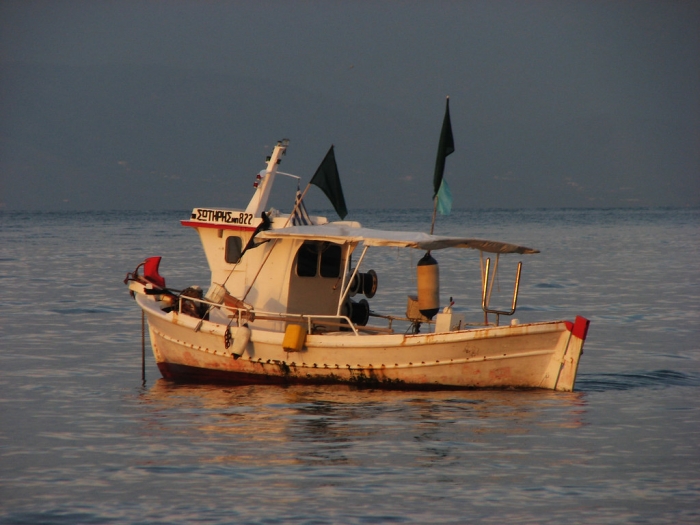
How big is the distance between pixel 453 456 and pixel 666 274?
31.0 m

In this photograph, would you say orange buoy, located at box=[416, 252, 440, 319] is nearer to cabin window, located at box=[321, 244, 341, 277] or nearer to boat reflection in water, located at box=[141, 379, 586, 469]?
boat reflection in water, located at box=[141, 379, 586, 469]

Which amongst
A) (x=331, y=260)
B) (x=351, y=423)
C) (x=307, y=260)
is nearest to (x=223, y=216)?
(x=307, y=260)

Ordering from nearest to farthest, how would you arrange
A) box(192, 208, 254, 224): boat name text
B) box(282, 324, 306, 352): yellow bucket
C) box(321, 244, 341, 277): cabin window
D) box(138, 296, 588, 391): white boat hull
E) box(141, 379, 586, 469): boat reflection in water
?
box(141, 379, 586, 469): boat reflection in water < box(138, 296, 588, 391): white boat hull < box(282, 324, 306, 352): yellow bucket < box(321, 244, 341, 277): cabin window < box(192, 208, 254, 224): boat name text

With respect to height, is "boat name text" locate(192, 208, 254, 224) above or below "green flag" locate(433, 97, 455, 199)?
below

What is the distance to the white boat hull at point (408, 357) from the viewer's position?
634 inches

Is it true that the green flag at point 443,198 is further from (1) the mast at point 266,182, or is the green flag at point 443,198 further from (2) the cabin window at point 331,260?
(1) the mast at point 266,182

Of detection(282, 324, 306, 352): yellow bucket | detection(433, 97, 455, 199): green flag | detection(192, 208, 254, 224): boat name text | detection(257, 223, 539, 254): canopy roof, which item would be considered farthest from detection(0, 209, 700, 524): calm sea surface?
detection(192, 208, 254, 224): boat name text

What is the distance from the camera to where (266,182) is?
19422 millimetres

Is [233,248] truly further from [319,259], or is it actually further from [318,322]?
[318,322]

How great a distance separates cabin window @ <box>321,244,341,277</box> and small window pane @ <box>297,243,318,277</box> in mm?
158

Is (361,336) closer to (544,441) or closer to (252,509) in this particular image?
(544,441)

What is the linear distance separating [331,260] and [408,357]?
2.85 m

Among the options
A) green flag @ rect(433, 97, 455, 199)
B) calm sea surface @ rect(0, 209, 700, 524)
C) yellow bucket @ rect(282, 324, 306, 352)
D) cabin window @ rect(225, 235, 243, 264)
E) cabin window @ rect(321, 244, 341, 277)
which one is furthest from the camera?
cabin window @ rect(225, 235, 243, 264)

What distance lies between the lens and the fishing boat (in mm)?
16375
